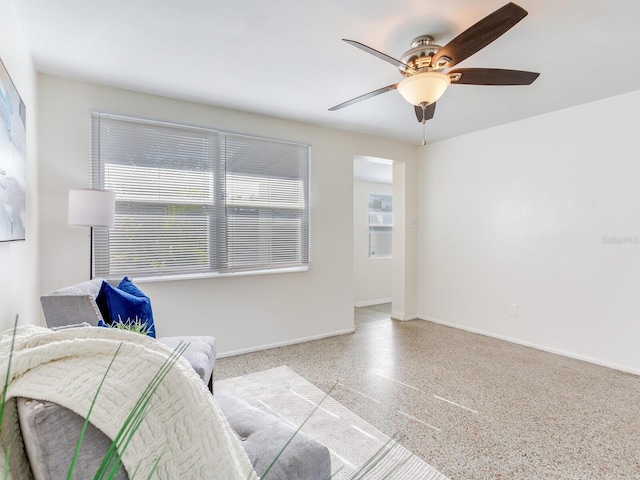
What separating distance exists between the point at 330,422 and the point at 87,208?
211cm

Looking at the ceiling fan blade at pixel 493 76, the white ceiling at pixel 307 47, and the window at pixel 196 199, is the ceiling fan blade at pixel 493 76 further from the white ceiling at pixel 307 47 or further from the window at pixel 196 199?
the window at pixel 196 199

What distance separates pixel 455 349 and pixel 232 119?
127 inches

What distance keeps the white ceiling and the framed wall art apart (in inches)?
24.5

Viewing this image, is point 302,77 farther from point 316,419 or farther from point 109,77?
point 316,419

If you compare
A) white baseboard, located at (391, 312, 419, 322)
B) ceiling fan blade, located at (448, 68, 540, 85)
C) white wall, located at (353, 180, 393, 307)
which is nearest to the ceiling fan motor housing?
ceiling fan blade, located at (448, 68, 540, 85)

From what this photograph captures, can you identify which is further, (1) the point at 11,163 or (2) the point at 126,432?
(1) the point at 11,163

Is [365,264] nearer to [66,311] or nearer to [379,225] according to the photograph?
[379,225]

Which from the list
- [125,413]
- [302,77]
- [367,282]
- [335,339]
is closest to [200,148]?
[302,77]

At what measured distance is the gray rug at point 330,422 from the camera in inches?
69.8

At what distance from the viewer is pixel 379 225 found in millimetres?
6430

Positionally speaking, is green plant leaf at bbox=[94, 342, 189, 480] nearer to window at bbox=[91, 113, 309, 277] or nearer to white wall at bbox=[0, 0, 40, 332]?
white wall at bbox=[0, 0, 40, 332]

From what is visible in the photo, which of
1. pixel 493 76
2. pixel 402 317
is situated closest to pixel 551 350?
pixel 402 317

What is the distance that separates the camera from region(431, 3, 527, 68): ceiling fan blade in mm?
1490

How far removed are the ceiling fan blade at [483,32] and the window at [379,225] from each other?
173 inches
